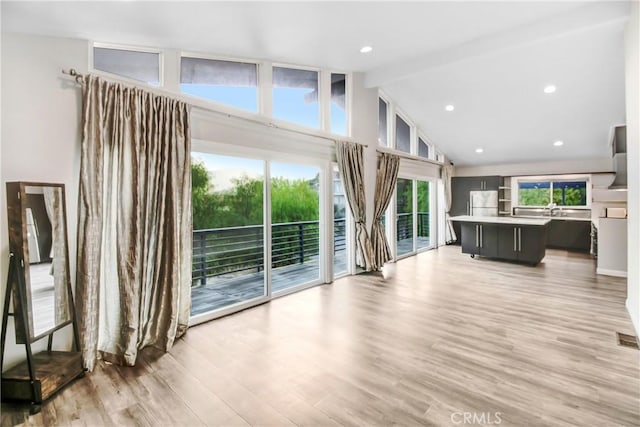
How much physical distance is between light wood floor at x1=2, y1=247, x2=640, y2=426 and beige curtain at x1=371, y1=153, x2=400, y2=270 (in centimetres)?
165

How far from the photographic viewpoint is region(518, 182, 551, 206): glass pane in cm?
852

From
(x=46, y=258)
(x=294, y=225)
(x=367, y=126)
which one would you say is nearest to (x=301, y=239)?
(x=294, y=225)

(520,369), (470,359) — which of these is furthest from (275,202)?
(520,369)

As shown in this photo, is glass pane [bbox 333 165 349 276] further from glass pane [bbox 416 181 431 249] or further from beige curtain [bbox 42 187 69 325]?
beige curtain [bbox 42 187 69 325]

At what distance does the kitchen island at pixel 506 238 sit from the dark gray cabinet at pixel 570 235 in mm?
2255

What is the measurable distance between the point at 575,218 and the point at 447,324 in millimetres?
7019

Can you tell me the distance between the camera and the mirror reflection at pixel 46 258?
7.23 ft

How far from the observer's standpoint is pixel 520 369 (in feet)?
7.97

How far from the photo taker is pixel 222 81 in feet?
12.2

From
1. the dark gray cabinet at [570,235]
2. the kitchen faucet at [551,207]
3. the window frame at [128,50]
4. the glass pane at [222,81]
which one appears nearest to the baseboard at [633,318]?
the glass pane at [222,81]

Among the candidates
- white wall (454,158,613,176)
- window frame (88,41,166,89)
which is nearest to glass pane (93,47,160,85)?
window frame (88,41,166,89)

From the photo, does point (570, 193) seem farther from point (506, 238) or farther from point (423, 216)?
point (423, 216)

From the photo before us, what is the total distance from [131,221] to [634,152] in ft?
16.3

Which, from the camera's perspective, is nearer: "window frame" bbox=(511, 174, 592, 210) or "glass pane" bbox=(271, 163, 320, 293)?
"glass pane" bbox=(271, 163, 320, 293)
